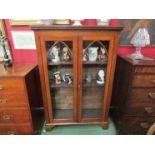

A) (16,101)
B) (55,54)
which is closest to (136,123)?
(55,54)

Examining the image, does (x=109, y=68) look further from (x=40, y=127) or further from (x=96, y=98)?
(x=40, y=127)

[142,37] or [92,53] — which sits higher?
[142,37]

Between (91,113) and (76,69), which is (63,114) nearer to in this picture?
(91,113)

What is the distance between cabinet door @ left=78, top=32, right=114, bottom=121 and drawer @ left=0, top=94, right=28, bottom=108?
60 cm

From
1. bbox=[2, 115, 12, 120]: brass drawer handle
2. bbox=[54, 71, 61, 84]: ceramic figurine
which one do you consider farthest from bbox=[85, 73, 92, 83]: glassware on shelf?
bbox=[2, 115, 12, 120]: brass drawer handle

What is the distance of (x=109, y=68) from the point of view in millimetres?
1337

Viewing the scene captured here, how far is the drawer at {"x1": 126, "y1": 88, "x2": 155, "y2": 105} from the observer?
4.39ft

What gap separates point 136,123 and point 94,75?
0.76 m

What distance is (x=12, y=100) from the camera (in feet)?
4.20

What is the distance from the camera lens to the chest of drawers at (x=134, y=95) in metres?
1.25

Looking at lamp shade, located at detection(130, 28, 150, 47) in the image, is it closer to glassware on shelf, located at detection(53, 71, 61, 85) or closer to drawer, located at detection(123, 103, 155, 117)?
drawer, located at detection(123, 103, 155, 117)

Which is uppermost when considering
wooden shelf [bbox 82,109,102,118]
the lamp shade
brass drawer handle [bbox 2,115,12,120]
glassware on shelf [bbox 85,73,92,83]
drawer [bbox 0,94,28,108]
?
the lamp shade

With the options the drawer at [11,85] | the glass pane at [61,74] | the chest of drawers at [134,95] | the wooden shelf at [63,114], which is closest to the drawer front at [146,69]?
the chest of drawers at [134,95]
